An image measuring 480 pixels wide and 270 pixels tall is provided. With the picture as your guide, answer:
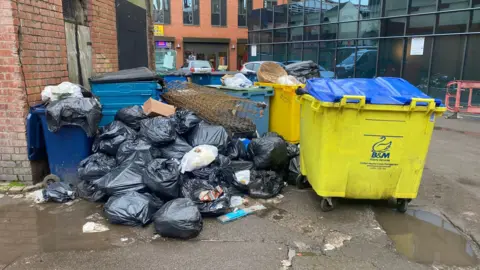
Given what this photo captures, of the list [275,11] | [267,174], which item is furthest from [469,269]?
[275,11]

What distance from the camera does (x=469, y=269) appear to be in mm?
2887

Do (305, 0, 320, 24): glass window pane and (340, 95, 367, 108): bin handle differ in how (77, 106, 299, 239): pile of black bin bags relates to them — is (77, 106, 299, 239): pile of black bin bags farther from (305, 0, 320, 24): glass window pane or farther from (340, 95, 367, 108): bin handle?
(305, 0, 320, 24): glass window pane

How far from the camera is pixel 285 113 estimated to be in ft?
20.5

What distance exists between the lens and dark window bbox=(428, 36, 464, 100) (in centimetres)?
1126

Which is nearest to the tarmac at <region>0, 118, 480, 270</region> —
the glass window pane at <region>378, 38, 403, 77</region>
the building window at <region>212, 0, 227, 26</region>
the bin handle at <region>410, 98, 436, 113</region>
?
the bin handle at <region>410, 98, 436, 113</region>

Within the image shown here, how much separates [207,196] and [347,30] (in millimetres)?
13294

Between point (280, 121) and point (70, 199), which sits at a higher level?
point (280, 121)

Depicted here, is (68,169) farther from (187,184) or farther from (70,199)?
(187,184)

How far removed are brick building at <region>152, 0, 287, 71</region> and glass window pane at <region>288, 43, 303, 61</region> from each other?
9.32 metres

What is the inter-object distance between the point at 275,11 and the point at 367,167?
56.4 ft

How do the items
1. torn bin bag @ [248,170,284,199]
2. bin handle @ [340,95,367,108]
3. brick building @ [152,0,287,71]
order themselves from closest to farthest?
bin handle @ [340,95,367,108], torn bin bag @ [248,170,284,199], brick building @ [152,0,287,71]

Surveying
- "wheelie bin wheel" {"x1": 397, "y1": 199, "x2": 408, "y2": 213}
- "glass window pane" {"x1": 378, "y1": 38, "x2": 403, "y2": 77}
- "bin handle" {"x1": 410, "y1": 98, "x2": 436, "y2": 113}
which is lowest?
"wheelie bin wheel" {"x1": 397, "y1": 199, "x2": 408, "y2": 213}

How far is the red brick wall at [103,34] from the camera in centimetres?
580

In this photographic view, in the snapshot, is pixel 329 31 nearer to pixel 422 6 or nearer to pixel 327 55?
pixel 327 55
